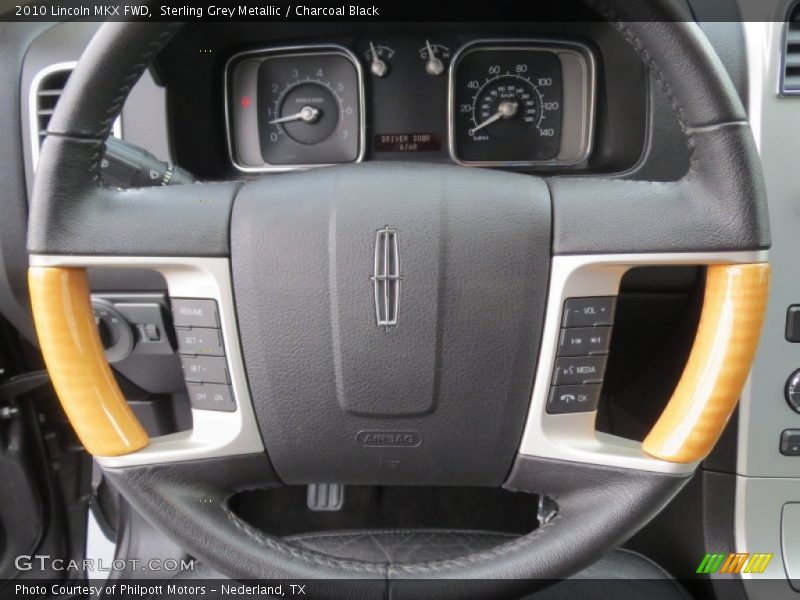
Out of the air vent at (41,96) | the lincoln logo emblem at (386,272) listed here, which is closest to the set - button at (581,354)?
the lincoln logo emblem at (386,272)

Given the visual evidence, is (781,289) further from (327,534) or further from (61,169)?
(61,169)

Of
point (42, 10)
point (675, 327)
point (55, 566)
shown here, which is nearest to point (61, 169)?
point (42, 10)

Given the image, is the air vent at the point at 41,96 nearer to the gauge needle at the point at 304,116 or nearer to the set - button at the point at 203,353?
the gauge needle at the point at 304,116

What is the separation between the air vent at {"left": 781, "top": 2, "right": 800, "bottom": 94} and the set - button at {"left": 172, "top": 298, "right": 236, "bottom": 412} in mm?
773

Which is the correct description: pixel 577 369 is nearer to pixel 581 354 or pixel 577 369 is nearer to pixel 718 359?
pixel 581 354

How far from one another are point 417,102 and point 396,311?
0.49 m

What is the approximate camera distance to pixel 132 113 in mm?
1015

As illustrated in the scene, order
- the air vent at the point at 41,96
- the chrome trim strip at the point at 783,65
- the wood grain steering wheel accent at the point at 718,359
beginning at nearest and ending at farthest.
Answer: the wood grain steering wheel accent at the point at 718,359, the chrome trim strip at the point at 783,65, the air vent at the point at 41,96

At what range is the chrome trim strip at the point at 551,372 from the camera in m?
0.71
